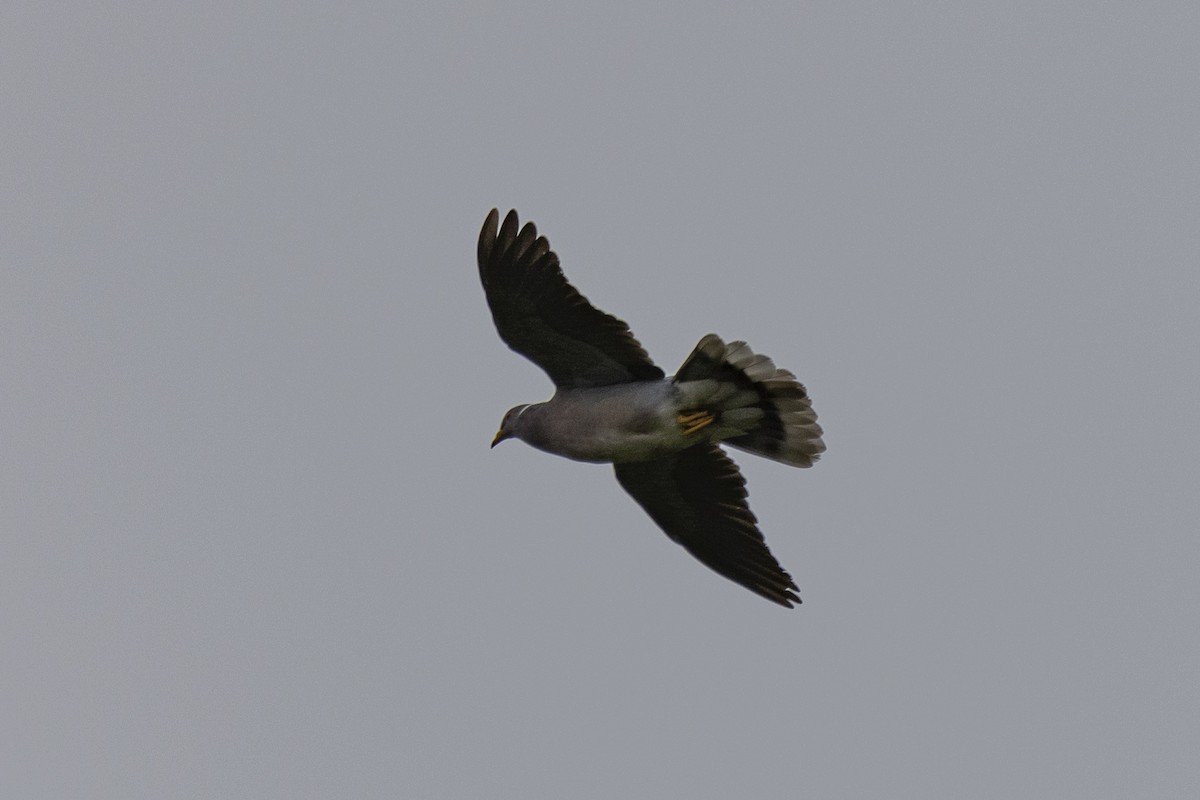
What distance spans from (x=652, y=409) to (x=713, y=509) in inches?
44.1

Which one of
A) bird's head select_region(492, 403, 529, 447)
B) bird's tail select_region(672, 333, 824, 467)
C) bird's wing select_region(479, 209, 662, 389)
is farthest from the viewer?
bird's head select_region(492, 403, 529, 447)

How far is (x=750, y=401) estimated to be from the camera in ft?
36.3

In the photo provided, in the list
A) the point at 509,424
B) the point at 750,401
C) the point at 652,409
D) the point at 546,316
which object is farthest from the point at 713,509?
the point at 546,316

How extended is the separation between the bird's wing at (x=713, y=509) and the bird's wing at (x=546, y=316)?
2.71ft

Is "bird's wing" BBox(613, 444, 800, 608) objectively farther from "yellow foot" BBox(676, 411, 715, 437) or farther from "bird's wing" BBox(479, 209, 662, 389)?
"bird's wing" BBox(479, 209, 662, 389)

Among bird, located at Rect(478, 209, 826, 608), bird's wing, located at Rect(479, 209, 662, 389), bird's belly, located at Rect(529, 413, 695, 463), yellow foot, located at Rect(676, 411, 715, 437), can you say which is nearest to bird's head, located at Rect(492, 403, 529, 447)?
bird, located at Rect(478, 209, 826, 608)

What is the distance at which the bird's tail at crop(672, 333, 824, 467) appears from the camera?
10773 millimetres

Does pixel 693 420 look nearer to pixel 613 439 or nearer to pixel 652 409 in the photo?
pixel 652 409

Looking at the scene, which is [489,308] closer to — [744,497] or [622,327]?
[622,327]

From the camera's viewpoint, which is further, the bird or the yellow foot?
the yellow foot

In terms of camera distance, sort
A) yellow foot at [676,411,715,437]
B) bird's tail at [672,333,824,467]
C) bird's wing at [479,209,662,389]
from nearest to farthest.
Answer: bird's wing at [479,209,662,389] → bird's tail at [672,333,824,467] → yellow foot at [676,411,715,437]

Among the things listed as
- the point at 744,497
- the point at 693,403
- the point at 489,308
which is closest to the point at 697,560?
the point at 744,497

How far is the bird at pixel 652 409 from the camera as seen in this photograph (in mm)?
10656

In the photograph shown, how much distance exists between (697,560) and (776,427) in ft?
3.55
